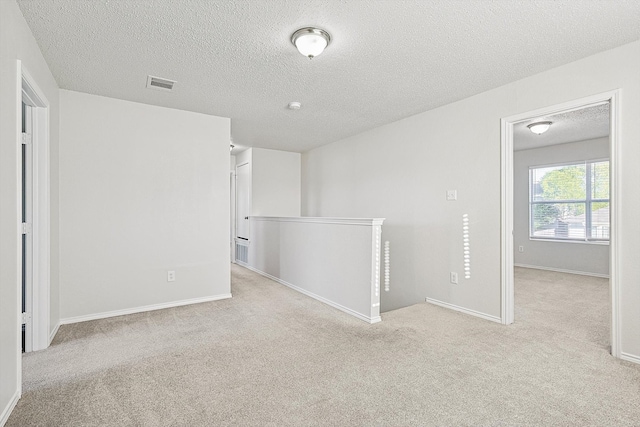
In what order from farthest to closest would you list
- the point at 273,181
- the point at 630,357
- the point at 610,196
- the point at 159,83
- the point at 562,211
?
the point at 273,181 < the point at 562,211 < the point at 159,83 < the point at 610,196 < the point at 630,357

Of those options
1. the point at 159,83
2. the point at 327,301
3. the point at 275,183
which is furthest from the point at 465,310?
the point at 275,183

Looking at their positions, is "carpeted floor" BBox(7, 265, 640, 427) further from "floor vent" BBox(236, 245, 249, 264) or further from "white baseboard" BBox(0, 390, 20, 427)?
"floor vent" BBox(236, 245, 249, 264)

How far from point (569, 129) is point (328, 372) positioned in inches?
211

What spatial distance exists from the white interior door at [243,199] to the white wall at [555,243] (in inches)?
217

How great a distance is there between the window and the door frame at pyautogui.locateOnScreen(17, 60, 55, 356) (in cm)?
760

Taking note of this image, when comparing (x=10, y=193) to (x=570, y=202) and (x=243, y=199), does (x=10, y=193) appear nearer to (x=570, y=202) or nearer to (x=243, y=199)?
(x=243, y=199)

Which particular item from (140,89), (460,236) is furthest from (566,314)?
(140,89)

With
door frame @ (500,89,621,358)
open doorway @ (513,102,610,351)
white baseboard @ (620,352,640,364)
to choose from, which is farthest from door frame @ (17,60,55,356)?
open doorway @ (513,102,610,351)

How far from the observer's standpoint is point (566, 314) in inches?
137

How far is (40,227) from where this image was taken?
2.61 metres

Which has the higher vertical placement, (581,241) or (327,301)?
(581,241)

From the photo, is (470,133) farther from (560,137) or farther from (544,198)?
(544,198)

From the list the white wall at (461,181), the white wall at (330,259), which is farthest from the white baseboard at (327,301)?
the white wall at (461,181)

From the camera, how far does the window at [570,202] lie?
18.8 ft
